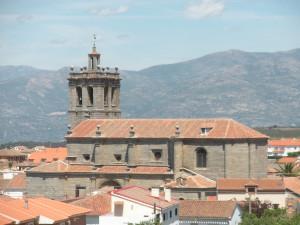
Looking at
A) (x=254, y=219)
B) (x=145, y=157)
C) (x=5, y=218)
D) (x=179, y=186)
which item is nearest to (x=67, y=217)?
(x=5, y=218)

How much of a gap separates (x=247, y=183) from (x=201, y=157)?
462cm

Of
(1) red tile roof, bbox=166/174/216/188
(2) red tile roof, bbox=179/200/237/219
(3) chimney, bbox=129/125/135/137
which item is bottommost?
(2) red tile roof, bbox=179/200/237/219

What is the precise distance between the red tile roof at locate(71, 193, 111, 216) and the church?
19.6 m

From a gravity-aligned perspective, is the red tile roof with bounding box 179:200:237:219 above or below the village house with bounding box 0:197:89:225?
below

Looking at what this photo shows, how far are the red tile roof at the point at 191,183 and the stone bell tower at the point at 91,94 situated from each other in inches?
652

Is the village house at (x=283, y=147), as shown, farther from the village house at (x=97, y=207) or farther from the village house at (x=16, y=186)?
the village house at (x=97, y=207)

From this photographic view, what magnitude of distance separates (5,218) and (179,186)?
3203cm

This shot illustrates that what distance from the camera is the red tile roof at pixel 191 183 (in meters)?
66.8

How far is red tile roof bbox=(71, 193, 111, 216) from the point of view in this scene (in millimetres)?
47375

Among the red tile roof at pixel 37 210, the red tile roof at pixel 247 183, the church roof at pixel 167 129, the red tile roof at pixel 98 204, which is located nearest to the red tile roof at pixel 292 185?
the red tile roof at pixel 247 183

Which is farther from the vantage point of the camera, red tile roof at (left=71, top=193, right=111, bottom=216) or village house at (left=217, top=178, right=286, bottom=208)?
village house at (left=217, top=178, right=286, bottom=208)

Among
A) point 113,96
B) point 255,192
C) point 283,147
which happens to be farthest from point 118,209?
point 283,147

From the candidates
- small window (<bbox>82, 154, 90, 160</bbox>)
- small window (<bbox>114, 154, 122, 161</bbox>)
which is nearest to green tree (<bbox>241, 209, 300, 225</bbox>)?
small window (<bbox>114, 154, 122, 161</bbox>)

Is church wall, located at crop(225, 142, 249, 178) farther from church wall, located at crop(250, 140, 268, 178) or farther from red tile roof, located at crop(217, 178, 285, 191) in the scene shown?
red tile roof, located at crop(217, 178, 285, 191)
